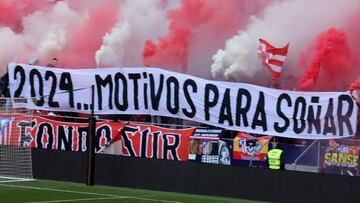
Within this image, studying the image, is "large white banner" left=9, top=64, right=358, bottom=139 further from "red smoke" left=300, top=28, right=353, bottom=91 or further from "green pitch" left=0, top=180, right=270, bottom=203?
"red smoke" left=300, top=28, right=353, bottom=91

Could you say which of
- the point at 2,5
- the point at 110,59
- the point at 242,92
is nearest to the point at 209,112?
the point at 242,92

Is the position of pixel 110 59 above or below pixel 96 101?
above

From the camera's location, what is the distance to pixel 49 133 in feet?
61.3

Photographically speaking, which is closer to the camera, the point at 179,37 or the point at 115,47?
the point at 179,37

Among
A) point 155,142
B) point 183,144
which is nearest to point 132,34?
point 155,142

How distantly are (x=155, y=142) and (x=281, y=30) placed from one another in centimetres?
429

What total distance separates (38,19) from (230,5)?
6543mm

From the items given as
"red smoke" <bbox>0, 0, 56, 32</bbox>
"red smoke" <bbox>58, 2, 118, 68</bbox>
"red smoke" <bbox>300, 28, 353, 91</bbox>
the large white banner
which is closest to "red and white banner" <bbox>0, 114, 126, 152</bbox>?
the large white banner

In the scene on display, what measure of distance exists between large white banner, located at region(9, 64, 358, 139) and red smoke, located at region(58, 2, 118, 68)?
3.55 m

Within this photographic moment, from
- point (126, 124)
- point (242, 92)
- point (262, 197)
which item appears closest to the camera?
point (262, 197)

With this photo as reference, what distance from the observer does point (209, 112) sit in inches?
661

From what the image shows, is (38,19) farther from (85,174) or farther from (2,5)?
(85,174)

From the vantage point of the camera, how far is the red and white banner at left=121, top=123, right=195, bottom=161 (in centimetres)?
1722

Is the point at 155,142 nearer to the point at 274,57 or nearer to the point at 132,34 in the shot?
the point at 274,57
